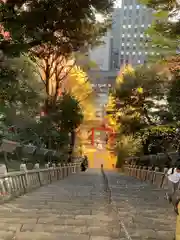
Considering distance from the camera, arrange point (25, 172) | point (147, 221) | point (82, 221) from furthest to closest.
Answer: point (25, 172)
point (147, 221)
point (82, 221)

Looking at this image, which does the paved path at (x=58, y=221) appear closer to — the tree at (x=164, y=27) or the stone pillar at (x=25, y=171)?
the stone pillar at (x=25, y=171)

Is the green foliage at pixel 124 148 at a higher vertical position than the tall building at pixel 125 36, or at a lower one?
lower

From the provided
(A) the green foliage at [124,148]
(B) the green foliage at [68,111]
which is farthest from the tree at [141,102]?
(A) the green foliage at [124,148]

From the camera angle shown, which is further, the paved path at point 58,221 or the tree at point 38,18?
the tree at point 38,18

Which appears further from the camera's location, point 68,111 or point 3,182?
point 68,111

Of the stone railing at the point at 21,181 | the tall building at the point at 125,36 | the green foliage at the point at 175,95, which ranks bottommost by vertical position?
the stone railing at the point at 21,181

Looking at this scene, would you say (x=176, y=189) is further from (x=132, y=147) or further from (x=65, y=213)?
(x=132, y=147)

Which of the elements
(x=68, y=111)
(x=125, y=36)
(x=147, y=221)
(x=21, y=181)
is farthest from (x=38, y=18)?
(x=125, y=36)

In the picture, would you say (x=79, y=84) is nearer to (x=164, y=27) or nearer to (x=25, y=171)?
(x=164, y=27)

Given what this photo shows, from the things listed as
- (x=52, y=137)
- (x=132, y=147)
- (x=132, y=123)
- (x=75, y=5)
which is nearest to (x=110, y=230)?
(x=75, y=5)

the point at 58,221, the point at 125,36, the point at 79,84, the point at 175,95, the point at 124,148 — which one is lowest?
the point at 58,221

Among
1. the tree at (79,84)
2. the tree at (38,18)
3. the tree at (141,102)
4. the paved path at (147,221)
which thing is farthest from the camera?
the tree at (79,84)

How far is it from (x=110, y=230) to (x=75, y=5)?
568 cm

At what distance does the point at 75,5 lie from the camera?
377 inches
